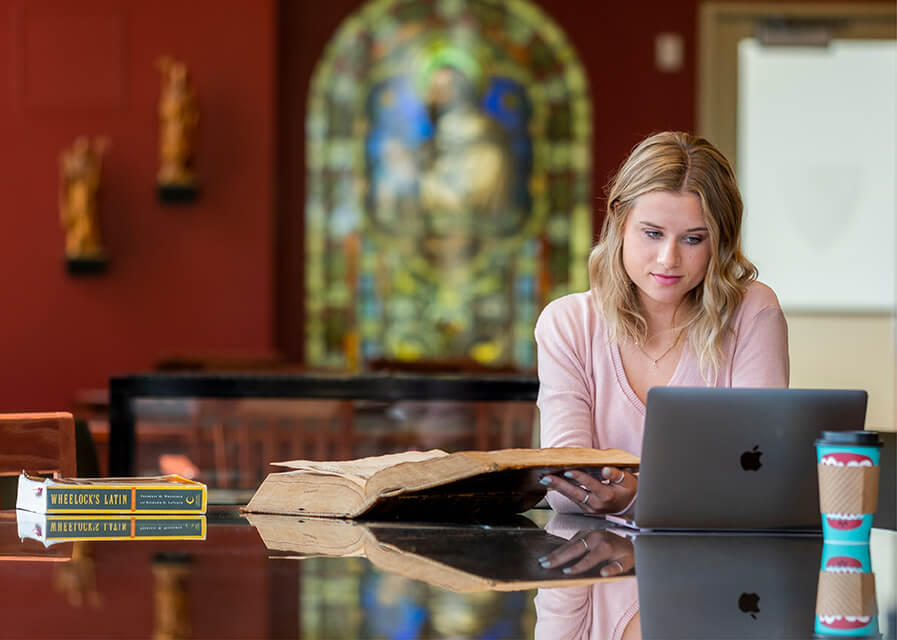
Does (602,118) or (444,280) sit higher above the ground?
(602,118)

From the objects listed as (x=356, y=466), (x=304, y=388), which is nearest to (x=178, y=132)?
(x=304, y=388)

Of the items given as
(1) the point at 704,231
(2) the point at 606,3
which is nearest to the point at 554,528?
(1) the point at 704,231

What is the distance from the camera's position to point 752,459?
1534mm

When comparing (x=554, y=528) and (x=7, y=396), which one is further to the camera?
(x=7, y=396)

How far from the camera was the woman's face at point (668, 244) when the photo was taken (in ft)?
6.93

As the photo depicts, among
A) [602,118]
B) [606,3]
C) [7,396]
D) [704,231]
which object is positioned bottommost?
[7,396]

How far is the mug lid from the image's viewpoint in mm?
1405

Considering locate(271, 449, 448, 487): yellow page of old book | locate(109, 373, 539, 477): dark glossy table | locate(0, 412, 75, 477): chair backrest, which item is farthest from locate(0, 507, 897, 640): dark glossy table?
locate(109, 373, 539, 477): dark glossy table

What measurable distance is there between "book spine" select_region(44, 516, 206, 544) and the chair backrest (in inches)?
13.5

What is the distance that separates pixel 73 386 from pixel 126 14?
183 centimetres

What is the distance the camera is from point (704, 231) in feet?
6.99

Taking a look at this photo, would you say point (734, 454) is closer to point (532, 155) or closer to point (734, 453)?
point (734, 453)

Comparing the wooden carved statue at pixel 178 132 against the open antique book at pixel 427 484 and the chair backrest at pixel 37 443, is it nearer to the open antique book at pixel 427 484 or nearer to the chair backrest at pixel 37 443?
the chair backrest at pixel 37 443

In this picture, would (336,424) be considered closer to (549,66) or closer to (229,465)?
(229,465)
